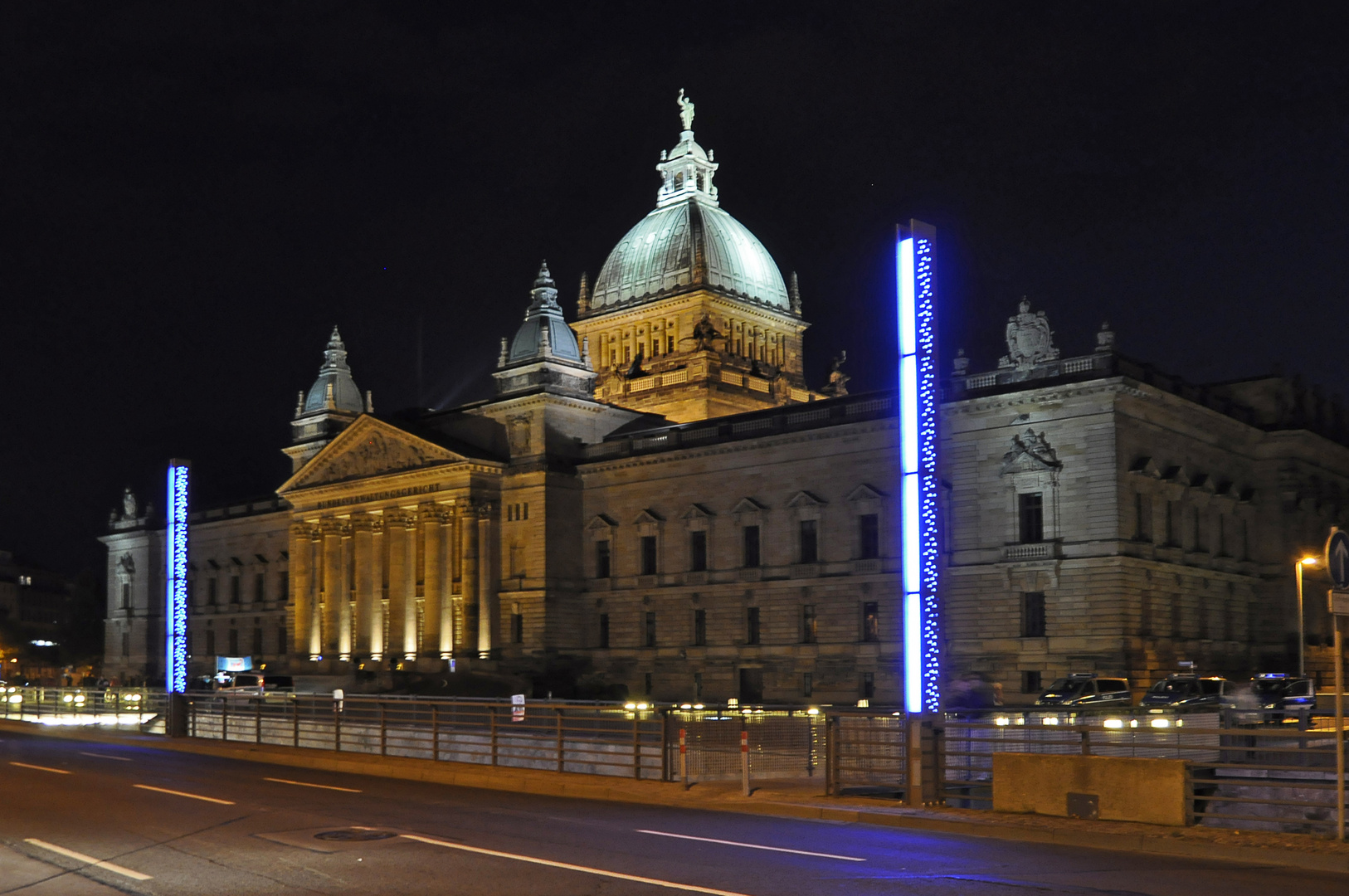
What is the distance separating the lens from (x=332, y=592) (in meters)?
91.1

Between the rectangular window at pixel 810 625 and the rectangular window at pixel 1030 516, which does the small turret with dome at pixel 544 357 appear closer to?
the rectangular window at pixel 810 625

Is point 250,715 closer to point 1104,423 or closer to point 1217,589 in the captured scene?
point 1104,423

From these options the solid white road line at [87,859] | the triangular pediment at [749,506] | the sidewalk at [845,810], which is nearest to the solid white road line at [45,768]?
the sidewalk at [845,810]

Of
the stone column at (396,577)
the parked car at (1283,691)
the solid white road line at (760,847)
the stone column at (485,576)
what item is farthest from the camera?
the stone column at (396,577)

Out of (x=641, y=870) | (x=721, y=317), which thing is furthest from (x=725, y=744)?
(x=721, y=317)

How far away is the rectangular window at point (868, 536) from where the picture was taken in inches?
2689

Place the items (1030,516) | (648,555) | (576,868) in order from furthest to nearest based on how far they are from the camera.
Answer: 1. (648,555)
2. (1030,516)
3. (576,868)

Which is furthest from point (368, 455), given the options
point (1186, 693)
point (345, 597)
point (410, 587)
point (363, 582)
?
point (1186, 693)

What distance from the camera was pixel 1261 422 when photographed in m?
72.4

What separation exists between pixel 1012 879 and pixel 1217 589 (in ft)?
187

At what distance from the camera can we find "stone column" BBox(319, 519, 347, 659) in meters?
90.9

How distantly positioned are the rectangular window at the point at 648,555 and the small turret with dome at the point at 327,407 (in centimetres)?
2884

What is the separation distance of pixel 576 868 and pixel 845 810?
21.7ft

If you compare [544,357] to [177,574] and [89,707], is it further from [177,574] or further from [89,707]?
[177,574]
